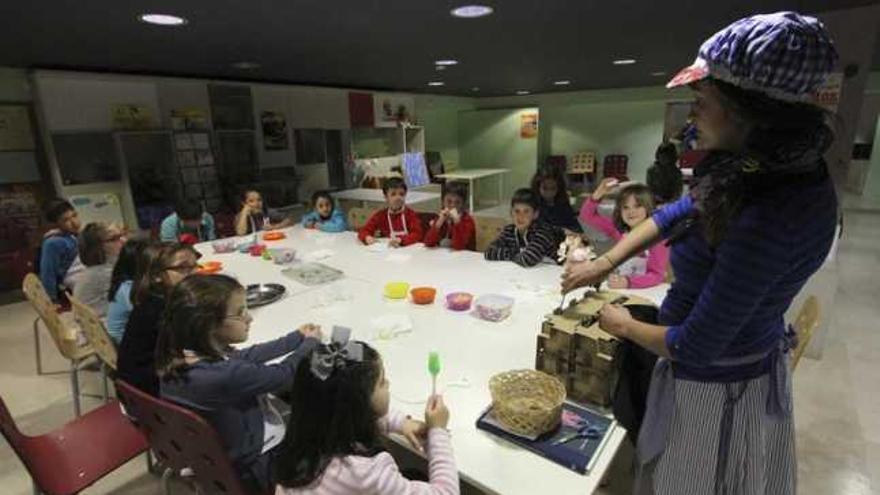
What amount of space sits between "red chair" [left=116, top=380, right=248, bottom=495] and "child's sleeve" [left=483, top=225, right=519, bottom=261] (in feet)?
5.61

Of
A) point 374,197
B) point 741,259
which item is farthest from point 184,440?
point 374,197

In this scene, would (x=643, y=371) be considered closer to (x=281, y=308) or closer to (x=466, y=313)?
(x=466, y=313)

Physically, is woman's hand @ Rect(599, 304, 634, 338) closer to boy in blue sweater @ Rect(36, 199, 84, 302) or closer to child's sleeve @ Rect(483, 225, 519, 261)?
child's sleeve @ Rect(483, 225, 519, 261)

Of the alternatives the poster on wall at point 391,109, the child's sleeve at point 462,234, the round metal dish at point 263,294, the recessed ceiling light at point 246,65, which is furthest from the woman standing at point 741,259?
the poster on wall at point 391,109

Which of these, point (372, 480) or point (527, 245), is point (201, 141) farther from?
point (372, 480)

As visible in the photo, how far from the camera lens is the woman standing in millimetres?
730

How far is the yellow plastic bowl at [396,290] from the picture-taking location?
202cm

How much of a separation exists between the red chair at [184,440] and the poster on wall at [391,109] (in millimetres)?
5834

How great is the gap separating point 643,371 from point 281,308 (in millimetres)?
1437

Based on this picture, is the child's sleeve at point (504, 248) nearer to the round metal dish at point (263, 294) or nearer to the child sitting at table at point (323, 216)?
the round metal dish at point (263, 294)

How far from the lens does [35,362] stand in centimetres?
298

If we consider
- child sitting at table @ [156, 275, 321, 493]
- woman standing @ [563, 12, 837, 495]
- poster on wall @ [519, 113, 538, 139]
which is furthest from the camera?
poster on wall @ [519, 113, 538, 139]

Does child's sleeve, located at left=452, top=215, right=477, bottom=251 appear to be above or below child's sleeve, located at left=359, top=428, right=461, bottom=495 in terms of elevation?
above

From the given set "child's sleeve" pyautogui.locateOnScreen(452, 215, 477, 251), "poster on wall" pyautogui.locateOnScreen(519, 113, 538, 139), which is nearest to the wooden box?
"child's sleeve" pyautogui.locateOnScreen(452, 215, 477, 251)
